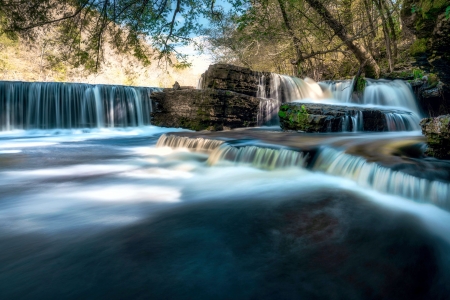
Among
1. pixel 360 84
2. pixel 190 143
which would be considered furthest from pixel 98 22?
pixel 360 84

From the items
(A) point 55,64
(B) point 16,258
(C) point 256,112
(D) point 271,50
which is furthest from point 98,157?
(D) point 271,50

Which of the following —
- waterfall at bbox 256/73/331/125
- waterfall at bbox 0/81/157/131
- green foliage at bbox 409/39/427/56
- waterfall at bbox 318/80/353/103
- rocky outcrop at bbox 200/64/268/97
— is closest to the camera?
green foliage at bbox 409/39/427/56

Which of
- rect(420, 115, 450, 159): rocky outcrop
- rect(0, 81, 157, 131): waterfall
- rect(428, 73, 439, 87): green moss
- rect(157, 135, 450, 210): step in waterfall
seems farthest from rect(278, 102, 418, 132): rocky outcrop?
rect(0, 81, 157, 131): waterfall

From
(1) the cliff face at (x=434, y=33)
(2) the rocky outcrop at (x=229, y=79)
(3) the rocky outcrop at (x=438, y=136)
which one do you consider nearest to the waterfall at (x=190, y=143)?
(3) the rocky outcrop at (x=438, y=136)

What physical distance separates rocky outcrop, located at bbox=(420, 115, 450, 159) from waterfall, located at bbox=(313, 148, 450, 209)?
106cm

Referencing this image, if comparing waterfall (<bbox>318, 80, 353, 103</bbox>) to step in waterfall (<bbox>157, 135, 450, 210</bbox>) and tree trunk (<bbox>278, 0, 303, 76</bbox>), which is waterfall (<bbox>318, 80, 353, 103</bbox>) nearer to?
tree trunk (<bbox>278, 0, 303, 76</bbox>)

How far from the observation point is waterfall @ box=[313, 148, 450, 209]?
9.71 ft

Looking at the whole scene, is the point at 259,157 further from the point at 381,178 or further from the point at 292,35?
the point at 292,35

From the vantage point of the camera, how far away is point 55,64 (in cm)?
579

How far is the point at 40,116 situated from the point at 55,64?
765cm

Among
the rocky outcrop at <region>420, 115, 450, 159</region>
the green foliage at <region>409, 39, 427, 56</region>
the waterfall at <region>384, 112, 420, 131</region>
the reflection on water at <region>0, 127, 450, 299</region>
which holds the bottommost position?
the reflection on water at <region>0, 127, 450, 299</region>

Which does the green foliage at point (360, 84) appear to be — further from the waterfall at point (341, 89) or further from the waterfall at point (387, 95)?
the waterfall at point (341, 89)

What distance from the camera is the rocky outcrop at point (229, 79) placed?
36.4 feet

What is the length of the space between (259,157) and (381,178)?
2112 millimetres
